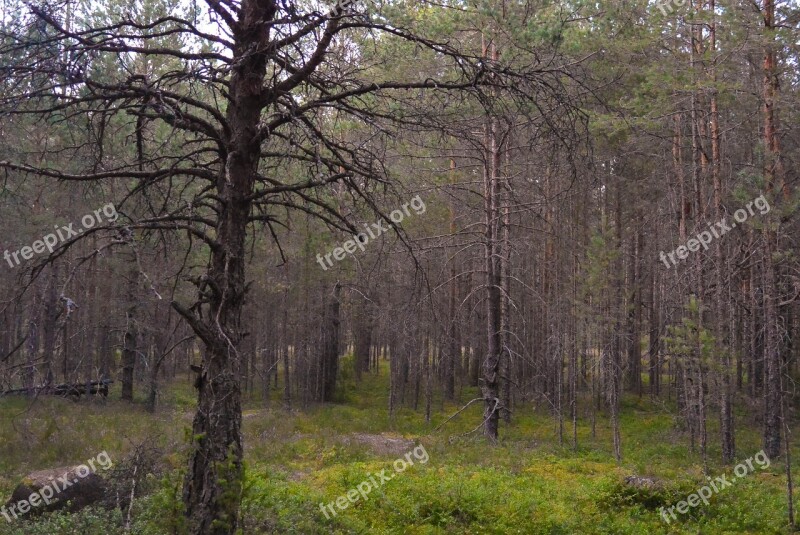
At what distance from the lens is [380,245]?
6.83m

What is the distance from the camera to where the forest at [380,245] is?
478 cm

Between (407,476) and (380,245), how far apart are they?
227 inches

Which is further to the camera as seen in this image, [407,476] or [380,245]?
[407,476]

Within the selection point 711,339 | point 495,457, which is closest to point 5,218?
point 495,457

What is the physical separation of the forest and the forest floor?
9 cm

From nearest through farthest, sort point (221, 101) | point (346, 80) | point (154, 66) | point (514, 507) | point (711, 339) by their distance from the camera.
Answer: point (346, 80) < point (221, 101) < point (514, 507) < point (711, 339) < point (154, 66)

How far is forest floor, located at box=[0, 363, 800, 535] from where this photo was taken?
26.4 ft

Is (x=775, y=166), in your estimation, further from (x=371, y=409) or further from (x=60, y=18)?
(x=371, y=409)

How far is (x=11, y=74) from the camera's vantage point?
461cm

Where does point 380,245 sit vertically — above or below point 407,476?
above

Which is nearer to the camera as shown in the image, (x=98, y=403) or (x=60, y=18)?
(x=60, y=18)

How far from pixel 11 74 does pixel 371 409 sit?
72.1ft

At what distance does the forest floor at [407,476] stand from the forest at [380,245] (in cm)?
9

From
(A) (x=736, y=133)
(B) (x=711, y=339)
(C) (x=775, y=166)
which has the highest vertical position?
(A) (x=736, y=133)
